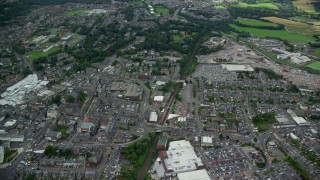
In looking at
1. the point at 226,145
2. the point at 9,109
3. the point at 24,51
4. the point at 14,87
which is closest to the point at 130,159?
the point at 226,145

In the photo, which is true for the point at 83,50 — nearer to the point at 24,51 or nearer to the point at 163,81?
the point at 24,51

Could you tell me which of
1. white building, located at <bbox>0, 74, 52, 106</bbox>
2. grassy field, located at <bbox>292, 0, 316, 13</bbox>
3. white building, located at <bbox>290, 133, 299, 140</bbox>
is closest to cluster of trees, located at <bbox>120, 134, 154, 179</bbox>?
white building, located at <bbox>290, 133, 299, 140</bbox>

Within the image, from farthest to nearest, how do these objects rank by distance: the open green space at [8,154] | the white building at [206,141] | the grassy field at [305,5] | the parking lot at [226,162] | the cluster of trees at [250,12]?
the grassy field at [305,5] → the cluster of trees at [250,12] → the white building at [206,141] → the open green space at [8,154] → the parking lot at [226,162]

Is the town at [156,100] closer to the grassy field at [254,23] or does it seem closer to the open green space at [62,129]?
the open green space at [62,129]

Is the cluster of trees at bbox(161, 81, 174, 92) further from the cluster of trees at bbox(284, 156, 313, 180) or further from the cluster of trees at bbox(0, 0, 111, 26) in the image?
the cluster of trees at bbox(0, 0, 111, 26)

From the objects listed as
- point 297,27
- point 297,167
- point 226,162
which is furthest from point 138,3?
point 297,167

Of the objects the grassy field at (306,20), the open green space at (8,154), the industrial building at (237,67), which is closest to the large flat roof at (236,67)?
the industrial building at (237,67)
